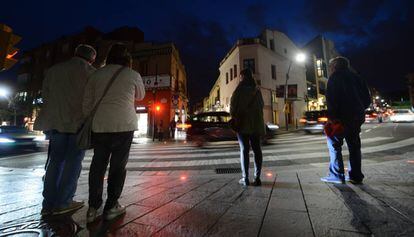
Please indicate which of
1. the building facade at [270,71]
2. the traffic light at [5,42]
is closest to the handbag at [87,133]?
the traffic light at [5,42]

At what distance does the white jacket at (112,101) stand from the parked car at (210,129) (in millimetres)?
7234

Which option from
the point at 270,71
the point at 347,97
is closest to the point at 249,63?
the point at 270,71

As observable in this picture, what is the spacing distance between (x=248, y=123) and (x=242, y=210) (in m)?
1.36

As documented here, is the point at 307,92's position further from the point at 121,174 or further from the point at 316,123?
the point at 121,174

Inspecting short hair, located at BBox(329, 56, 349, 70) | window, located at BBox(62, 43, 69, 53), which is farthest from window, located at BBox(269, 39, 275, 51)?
short hair, located at BBox(329, 56, 349, 70)

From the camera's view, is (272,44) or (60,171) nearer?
(60,171)

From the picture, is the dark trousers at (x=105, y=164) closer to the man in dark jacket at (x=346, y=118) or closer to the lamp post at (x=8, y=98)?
the man in dark jacket at (x=346, y=118)

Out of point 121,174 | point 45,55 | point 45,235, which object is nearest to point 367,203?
point 121,174

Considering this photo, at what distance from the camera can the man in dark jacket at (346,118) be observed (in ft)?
10.1

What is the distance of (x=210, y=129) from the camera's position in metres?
9.45

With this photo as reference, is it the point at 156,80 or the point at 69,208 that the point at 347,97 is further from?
the point at 156,80

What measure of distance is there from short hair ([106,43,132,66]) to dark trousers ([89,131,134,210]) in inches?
30.8

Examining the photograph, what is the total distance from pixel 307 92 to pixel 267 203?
37.0 m

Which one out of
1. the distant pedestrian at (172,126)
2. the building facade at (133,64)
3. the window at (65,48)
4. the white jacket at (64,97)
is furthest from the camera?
the window at (65,48)
